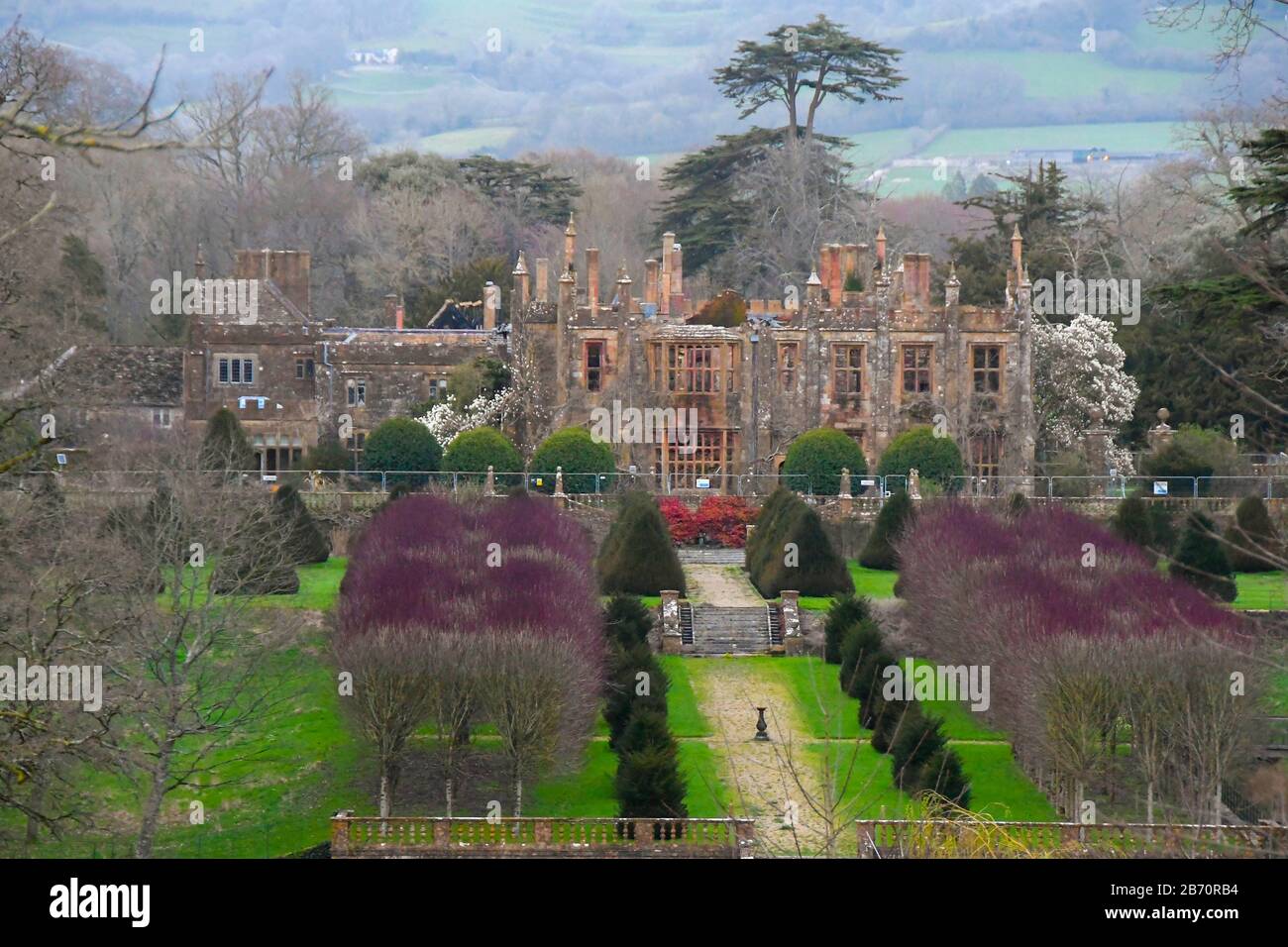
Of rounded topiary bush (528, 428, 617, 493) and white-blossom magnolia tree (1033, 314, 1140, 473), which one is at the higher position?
white-blossom magnolia tree (1033, 314, 1140, 473)

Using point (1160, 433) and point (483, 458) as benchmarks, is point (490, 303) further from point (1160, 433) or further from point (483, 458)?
point (1160, 433)

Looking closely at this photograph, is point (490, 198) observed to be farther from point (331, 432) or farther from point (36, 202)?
point (36, 202)

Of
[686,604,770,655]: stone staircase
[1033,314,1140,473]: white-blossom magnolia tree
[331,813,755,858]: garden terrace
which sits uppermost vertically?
[1033,314,1140,473]: white-blossom magnolia tree

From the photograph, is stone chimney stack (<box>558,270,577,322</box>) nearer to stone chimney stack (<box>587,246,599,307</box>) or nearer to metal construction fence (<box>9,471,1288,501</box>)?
stone chimney stack (<box>587,246,599,307</box>)

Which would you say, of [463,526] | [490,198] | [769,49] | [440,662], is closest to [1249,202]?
[440,662]

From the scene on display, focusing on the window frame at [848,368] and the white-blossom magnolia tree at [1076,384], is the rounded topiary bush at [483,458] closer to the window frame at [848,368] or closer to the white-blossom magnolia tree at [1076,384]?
the window frame at [848,368]

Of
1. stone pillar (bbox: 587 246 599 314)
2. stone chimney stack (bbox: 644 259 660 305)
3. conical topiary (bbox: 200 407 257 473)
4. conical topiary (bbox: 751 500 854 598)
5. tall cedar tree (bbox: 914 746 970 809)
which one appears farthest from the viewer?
stone chimney stack (bbox: 644 259 660 305)

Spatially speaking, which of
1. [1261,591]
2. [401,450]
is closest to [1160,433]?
[1261,591]

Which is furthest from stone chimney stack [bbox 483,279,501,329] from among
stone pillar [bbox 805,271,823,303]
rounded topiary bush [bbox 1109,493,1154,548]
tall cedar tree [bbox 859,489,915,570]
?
rounded topiary bush [bbox 1109,493,1154,548]
